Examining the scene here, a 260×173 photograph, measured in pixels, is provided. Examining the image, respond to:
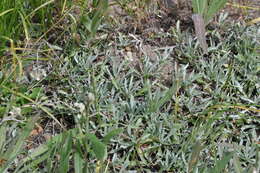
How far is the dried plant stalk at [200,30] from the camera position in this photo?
231 cm

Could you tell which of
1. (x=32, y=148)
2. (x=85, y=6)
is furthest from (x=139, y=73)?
(x=32, y=148)

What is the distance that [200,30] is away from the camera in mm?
2318

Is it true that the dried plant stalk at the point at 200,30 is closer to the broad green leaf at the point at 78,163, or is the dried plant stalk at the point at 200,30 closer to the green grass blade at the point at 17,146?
the broad green leaf at the point at 78,163

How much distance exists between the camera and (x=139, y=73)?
230cm

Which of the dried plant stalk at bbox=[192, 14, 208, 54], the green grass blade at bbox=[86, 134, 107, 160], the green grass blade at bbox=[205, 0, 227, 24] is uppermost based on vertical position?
the green grass blade at bbox=[205, 0, 227, 24]

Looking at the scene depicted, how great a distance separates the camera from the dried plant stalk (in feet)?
7.57

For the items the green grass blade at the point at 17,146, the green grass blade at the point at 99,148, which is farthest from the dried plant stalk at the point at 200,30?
the green grass blade at the point at 17,146

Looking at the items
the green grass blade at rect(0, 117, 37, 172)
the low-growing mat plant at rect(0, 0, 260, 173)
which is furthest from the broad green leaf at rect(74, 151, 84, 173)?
the green grass blade at rect(0, 117, 37, 172)

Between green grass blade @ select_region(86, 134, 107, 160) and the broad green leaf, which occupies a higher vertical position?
green grass blade @ select_region(86, 134, 107, 160)

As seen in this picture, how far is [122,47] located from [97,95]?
406 mm

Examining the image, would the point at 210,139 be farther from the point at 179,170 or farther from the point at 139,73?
the point at 139,73

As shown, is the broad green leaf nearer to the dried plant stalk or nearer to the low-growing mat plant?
the low-growing mat plant

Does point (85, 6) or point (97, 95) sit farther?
point (85, 6)

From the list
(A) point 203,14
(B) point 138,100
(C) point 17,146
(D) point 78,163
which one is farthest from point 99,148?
(A) point 203,14
